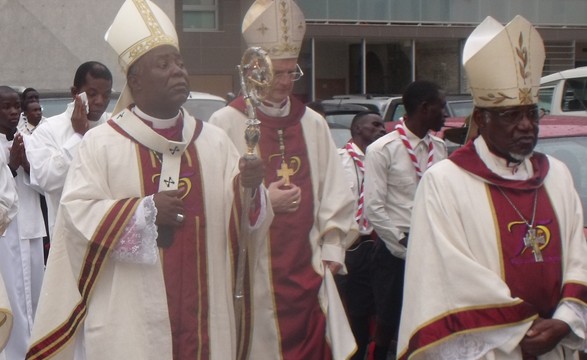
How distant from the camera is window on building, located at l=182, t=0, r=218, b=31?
27125 mm

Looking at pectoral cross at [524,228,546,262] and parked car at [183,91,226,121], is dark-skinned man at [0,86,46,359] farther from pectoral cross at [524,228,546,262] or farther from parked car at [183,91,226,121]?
pectoral cross at [524,228,546,262]

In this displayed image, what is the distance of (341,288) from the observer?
7965mm

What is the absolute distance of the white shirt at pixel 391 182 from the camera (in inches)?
277

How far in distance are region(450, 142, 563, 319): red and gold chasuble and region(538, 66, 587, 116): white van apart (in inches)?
395

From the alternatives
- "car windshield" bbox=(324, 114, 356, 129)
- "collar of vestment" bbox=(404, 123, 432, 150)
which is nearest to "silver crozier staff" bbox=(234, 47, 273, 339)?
"collar of vestment" bbox=(404, 123, 432, 150)

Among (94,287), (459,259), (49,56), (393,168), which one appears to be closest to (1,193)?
(94,287)

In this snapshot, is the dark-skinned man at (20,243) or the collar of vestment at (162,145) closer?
the collar of vestment at (162,145)

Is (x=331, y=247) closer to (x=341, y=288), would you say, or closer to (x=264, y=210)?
(x=264, y=210)

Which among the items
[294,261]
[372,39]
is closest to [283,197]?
[294,261]

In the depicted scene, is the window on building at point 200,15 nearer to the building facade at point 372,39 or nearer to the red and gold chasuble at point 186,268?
the building facade at point 372,39

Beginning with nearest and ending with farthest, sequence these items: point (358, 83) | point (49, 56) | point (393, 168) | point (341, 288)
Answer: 1. point (393, 168)
2. point (341, 288)
3. point (49, 56)
4. point (358, 83)

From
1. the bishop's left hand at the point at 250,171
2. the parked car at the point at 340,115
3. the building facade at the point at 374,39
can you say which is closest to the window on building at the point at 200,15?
the building facade at the point at 374,39

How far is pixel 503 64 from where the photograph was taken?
468 centimetres

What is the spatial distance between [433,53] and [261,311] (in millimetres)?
26976
